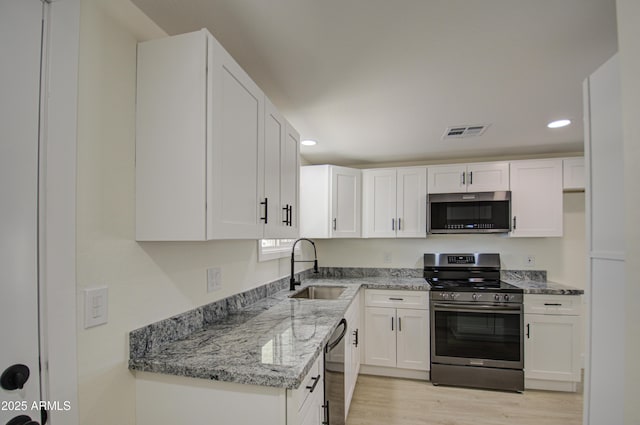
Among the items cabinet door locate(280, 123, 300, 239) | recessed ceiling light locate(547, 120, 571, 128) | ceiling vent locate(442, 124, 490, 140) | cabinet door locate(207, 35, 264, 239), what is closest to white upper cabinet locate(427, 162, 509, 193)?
ceiling vent locate(442, 124, 490, 140)

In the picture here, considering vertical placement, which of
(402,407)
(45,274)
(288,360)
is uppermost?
(45,274)

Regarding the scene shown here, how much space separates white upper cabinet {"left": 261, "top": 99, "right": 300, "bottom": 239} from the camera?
1621 millimetres

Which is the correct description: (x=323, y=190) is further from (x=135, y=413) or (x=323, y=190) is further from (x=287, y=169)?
(x=135, y=413)

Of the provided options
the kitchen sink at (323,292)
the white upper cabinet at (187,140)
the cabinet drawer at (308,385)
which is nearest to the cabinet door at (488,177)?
the kitchen sink at (323,292)

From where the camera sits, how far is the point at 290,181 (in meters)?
1.98

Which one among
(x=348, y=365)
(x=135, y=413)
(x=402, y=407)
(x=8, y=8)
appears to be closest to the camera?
(x=8, y=8)

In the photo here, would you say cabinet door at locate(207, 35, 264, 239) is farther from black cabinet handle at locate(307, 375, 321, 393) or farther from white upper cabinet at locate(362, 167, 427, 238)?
white upper cabinet at locate(362, 167, 427, 238)

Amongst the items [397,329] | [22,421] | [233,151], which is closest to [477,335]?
[397,329]

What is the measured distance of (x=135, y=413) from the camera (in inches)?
46.3

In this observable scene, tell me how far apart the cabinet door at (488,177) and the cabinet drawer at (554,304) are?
111 cm

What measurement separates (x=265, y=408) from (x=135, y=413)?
1.80 feet

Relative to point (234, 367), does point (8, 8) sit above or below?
above

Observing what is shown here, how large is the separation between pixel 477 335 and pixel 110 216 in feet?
10.2

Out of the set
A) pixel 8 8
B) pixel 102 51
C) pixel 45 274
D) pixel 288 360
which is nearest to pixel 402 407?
pixel 288 360
